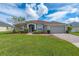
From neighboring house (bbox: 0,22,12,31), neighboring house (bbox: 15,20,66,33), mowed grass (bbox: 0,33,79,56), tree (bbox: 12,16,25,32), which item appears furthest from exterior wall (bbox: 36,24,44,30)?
neighboring house (bbox: 0,22,12,31)

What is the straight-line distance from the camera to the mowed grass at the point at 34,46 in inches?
162

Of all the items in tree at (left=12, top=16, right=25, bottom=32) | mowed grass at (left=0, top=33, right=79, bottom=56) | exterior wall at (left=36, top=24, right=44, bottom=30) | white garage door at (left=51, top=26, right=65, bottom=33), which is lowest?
mowed grass at (left=0, top=33, right=79, bottom=56)

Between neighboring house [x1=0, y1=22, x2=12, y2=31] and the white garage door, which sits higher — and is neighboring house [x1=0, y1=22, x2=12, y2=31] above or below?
above

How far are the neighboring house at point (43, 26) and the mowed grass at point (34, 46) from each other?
6.0 inches

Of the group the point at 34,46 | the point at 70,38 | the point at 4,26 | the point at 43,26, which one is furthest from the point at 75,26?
the point at 4,26

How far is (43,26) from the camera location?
14.1ft

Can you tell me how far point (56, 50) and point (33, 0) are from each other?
1009 mm

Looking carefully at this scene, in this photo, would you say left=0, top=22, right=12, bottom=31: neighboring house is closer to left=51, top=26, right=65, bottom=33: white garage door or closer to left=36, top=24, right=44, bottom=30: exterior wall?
left=36, top=24, right=44, bottom=30: exterior wall

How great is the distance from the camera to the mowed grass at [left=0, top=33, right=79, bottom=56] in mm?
4125

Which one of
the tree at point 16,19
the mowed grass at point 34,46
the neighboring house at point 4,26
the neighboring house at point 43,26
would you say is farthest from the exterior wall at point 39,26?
the neighboring house at point 4,26

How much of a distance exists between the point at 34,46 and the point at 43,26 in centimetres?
41

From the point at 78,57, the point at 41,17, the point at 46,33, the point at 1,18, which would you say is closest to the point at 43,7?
the point at 41,17

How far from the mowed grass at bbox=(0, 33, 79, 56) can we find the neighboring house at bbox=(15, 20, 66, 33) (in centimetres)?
15

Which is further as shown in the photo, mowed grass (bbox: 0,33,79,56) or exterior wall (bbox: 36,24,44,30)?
exterior wall (bbox: 36,24,44,30)
